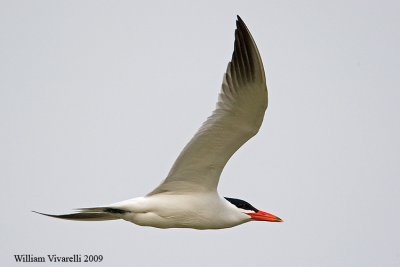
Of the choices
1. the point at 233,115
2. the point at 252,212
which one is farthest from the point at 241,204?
the point at 233,115

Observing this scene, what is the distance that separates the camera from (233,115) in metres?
10.3

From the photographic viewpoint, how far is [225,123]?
10.4 m

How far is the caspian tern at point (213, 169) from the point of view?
1020 centimetres

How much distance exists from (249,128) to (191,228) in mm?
1768

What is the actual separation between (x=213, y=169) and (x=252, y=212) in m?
1.10

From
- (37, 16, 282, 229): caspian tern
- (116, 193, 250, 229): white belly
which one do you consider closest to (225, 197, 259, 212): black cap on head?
(37, 16, 282, 229): caspian tern

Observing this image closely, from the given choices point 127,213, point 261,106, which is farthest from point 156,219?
point 261,106

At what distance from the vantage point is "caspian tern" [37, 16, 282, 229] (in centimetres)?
1020

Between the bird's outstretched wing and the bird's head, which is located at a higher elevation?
the bird's outstretched wing

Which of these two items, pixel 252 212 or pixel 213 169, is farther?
pixel 252 212

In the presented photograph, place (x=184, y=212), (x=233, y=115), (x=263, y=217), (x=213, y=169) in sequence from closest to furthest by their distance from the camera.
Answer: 1. (x=233, y=115)
2. (x=213, y=169)
3. (x=184, y=212)
4. (x=263, y=217)

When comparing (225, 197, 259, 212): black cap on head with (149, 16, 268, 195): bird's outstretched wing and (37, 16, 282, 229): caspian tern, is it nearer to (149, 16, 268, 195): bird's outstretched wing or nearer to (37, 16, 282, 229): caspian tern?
(37, 16, 282, 229): caspian tern

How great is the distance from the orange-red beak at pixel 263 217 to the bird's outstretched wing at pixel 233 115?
1108mm

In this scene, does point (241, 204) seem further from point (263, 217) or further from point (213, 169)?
point (213, 169)
